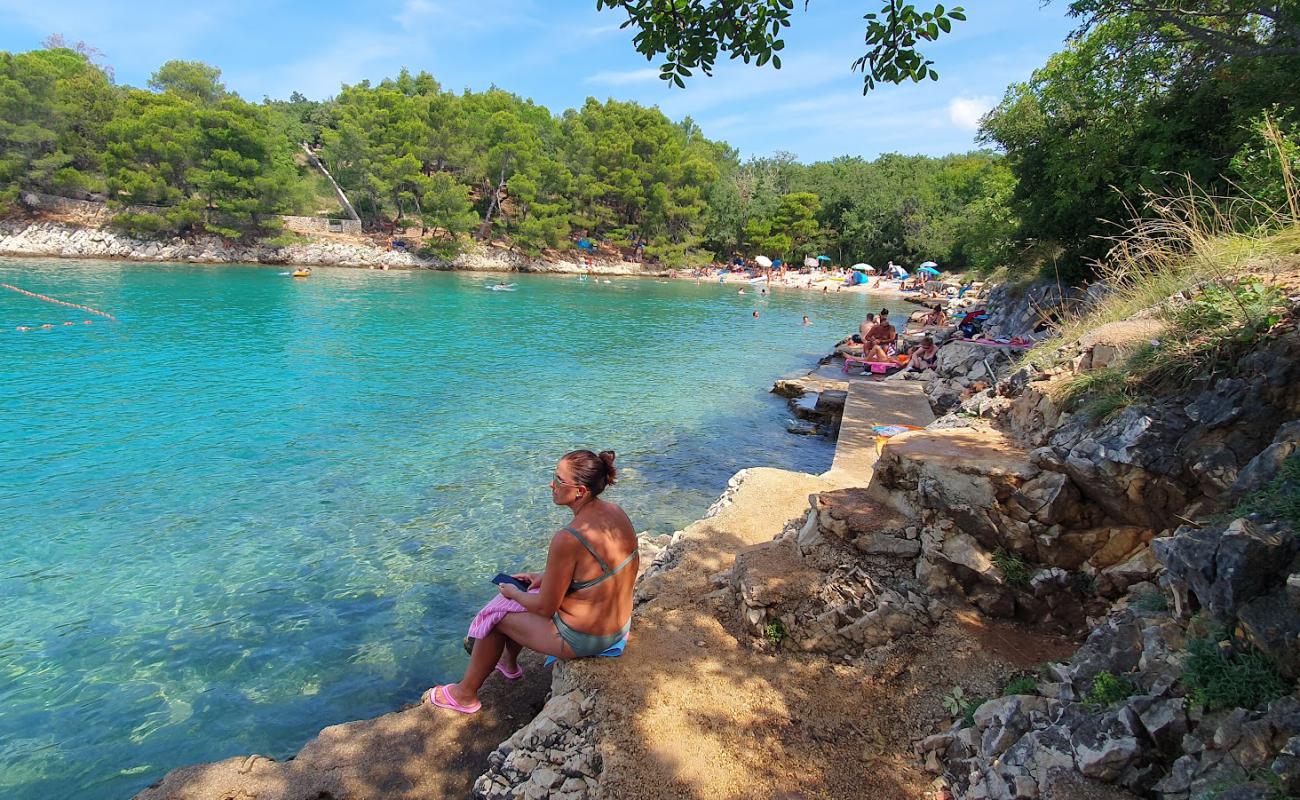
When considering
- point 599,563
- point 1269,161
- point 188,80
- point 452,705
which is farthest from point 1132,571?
point 188,80

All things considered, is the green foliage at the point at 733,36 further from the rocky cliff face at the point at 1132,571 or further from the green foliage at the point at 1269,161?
the green foliage at the point at 1269,161

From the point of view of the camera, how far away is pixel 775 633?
4336 mm

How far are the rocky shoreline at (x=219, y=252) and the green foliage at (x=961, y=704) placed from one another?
167 feet

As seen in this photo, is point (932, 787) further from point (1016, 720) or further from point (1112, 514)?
point (1112, 514)

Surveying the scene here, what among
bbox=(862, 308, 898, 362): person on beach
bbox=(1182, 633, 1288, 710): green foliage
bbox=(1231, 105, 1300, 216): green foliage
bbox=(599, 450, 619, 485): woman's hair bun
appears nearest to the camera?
bbox=(1182, 633, 1288, 710): green foliage

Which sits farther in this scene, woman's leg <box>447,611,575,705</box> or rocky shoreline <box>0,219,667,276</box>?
rocky shoreline <box>0,219,667,276</box>

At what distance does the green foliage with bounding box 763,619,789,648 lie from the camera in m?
4.31

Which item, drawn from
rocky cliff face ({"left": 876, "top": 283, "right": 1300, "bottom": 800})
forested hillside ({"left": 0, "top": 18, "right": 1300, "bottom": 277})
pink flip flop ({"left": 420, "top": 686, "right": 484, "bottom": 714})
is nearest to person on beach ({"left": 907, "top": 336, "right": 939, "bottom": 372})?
forested hillside ({"left": 0, "top": 18, "right": 1300, "bottom": 277})

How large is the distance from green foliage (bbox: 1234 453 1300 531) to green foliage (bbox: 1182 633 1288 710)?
1.78 feet

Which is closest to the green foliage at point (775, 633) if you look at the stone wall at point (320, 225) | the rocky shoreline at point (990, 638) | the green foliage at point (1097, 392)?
the rocky shoreline at point (990, 638)

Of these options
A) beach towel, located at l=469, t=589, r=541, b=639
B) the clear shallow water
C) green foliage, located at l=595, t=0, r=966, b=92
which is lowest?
the clear shallow water

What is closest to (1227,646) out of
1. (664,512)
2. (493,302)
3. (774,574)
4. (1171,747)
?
(1171,747)

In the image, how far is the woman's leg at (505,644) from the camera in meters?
3.82

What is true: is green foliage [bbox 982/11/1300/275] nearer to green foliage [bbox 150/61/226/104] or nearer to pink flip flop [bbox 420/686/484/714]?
pink flip flop [bbox 420/686/484/714]
